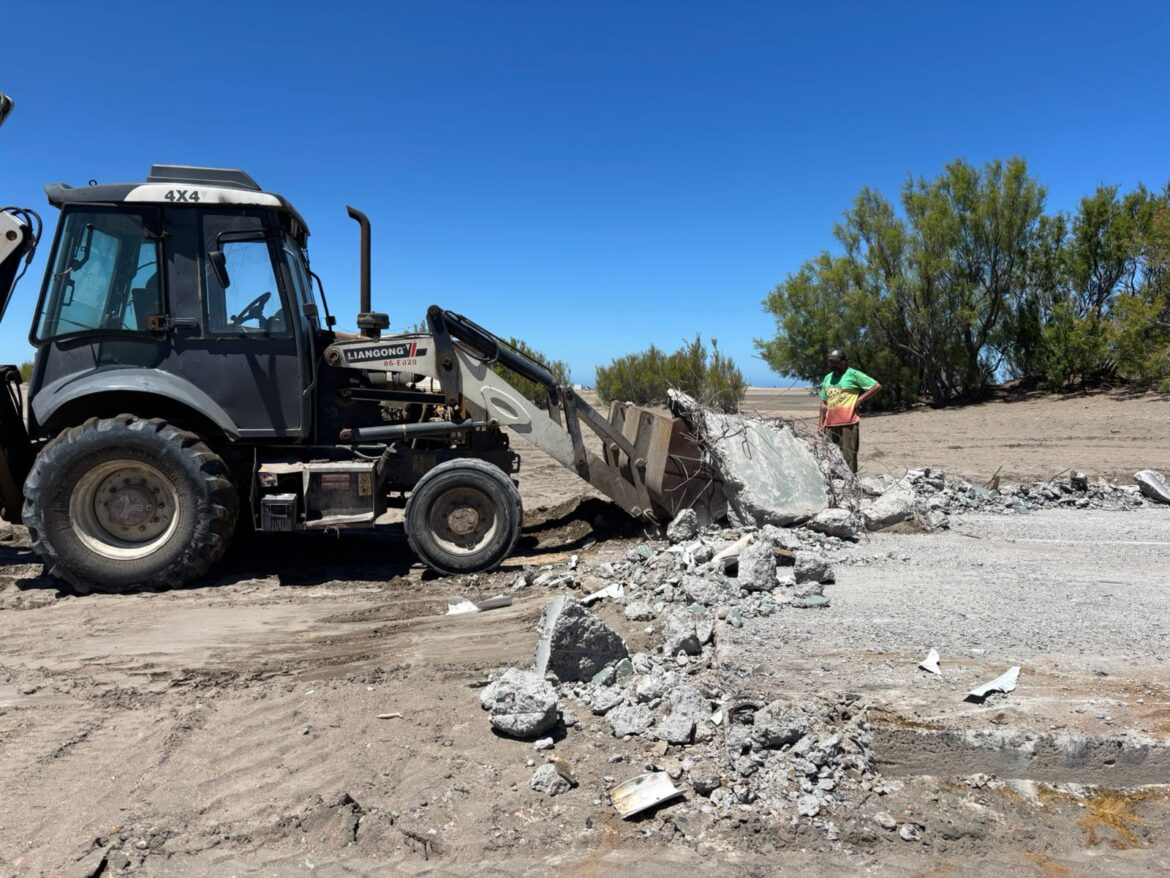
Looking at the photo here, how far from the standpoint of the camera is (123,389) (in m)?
5.77

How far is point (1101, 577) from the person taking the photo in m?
5.40

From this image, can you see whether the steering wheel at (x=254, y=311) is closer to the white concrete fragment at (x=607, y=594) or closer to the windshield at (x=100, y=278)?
the windshield at (x=100, y=278)

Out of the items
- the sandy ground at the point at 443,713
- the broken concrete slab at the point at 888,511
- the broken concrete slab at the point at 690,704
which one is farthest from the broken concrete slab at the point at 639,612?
the broken concrete slab at the point at 888,511

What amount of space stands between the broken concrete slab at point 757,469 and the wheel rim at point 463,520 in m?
1.94

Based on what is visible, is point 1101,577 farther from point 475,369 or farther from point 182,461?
point 182,461

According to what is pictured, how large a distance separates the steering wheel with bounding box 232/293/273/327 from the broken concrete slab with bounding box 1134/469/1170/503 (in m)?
8.65

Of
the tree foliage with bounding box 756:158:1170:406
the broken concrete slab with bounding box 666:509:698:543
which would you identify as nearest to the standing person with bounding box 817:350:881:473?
the broken concrete slab with bounding box 666:509:698:543

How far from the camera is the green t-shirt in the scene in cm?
850

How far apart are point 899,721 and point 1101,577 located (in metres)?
2.98

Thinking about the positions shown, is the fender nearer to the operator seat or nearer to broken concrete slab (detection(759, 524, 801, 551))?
the operator seat

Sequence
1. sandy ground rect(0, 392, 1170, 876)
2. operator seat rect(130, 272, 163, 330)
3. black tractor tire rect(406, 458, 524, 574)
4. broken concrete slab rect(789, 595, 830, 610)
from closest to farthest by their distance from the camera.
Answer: sandy ground rect(0, 392, 1170, 876) < broken concrete slab rect(789, 595, 830, 610) < operator seat rect(130, 272, 163, 330) < black tractor tire rect(406, 458, 524, 574)

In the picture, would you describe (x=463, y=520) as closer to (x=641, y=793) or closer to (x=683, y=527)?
(x=683, y=527)

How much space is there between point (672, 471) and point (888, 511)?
1.88m

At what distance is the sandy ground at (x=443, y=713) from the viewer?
285 cm
